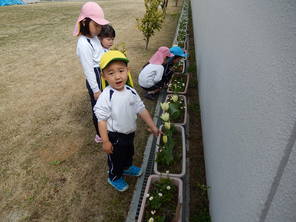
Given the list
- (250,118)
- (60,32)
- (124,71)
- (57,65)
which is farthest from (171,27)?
(250,118)

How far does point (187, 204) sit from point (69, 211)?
136 cm

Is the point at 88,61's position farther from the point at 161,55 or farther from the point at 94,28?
the point at 161,55

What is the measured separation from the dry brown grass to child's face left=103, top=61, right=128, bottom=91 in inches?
54.7

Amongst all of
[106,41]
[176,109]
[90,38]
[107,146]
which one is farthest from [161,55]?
[107,146]

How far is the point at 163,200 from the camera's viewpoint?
2.25m

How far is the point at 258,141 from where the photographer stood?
1.04 m

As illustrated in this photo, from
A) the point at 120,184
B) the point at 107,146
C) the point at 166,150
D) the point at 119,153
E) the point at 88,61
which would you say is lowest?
the point at 120,184

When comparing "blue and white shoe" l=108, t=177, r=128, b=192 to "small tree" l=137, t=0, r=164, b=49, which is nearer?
"blue and white shoe" l=108, t=177, r=128, b=192

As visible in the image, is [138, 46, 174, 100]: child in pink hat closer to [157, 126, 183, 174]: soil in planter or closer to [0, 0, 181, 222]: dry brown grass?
[0, 0, 181, 222]: dry brown grass

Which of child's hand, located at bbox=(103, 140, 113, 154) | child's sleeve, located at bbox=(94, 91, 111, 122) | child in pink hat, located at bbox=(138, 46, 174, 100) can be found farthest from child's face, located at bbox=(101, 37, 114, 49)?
child in pink hat, located at bbox=(138, 46, 174, 100)

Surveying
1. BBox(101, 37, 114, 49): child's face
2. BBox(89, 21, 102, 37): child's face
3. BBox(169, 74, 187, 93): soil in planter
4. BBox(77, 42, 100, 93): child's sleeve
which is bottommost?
BBox(169, 74, 187, 93): soil in planter

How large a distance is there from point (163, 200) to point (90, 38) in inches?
79.0

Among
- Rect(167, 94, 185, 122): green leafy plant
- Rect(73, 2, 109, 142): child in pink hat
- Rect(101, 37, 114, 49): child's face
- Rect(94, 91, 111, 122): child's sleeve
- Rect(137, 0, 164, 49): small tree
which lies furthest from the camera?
Rect(137, 0, 164, 49): small tree

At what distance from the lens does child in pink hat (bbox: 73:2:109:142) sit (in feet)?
8.20
